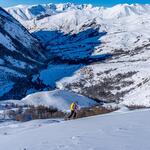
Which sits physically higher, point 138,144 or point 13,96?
point 13,96

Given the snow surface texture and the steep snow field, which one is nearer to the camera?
the steep snow field

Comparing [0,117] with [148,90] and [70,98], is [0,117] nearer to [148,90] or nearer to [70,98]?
[70,98]

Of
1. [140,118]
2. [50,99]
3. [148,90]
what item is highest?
[148,90]

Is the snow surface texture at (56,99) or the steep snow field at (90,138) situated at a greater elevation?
the snow surface texture at (56,99)

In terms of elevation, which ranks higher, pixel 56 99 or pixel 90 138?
pixel 56 99

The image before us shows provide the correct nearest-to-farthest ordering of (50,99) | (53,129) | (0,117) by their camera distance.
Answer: (53,129) → (0,117) → (50,99)

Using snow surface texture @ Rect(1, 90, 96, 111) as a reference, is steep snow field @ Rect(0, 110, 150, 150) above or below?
below

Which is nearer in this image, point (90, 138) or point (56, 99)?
point (90, 138)

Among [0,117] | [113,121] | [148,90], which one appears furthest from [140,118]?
[148,90]

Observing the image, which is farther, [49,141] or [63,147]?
[49,141]

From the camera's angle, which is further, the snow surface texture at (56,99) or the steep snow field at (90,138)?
the snow surface texture at (56,99)

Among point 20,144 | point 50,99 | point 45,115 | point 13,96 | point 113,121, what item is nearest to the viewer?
point 20,144

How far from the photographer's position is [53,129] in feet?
89.9

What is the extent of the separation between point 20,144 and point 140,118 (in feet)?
34.6
